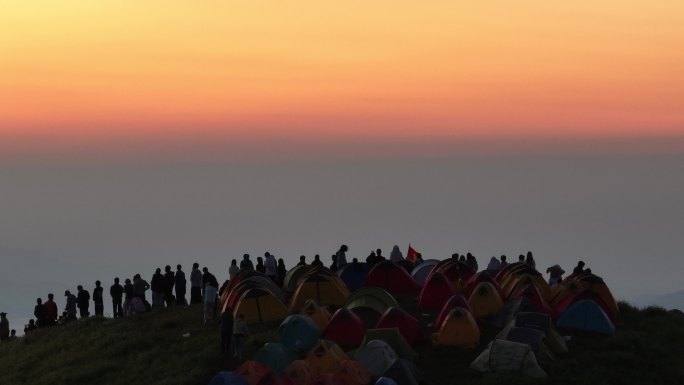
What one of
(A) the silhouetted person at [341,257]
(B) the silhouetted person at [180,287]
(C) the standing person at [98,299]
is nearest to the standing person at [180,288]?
(B) the silhouetted person at [180,287]

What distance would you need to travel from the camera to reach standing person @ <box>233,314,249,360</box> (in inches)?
1634

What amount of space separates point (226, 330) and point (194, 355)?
86.1 inches

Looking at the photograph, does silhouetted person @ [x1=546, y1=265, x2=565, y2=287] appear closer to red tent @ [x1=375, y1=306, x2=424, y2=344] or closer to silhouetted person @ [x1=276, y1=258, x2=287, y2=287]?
silhouetted person @ [x1=276, y1=258, x2=287, y2=287]

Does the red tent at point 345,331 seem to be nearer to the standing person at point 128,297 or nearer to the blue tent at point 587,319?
the blue tent at point 587,319

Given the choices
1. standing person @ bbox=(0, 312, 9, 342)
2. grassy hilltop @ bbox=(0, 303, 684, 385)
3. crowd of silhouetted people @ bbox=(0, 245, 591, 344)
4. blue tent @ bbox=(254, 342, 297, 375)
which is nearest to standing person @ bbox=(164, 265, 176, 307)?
crowd of silhouetted people @ bbox=(0, 245, 591, 344)

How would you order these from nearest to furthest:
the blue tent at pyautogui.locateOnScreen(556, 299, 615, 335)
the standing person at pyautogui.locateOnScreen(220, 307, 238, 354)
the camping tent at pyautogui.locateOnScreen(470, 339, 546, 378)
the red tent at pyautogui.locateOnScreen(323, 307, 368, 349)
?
1. the camping tent at pyautogui.locateOnScreen(470, 339, 546, 378)
2. the standing person at pyautogui.locateOnScreen(220, 307, 238, 354)
3. the red tent at pyautogui.locateOnScreen(323, 307, 368, 349)
4. the blue tent at pyautogui.locateOnScreen(556, 299, 615, 335)

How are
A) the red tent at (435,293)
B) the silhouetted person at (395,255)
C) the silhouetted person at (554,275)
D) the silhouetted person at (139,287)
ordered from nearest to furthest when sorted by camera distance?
the red tent at (435,293) → the silhouetted person at (139,287) → the silhouetted person at (554,275) → the silhouetted person at (395,255)

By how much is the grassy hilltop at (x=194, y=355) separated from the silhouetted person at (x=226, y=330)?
584 mm

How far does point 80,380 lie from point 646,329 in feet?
72.2

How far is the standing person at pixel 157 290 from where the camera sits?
5322 cm

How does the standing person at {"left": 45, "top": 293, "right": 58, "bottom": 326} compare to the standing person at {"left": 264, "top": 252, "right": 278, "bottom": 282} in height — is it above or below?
below

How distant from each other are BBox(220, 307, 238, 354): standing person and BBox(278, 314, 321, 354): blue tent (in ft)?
6.06

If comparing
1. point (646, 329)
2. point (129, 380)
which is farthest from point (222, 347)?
point (646, 329)

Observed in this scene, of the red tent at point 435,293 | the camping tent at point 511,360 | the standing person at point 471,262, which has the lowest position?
the camping tent at point 511,360
